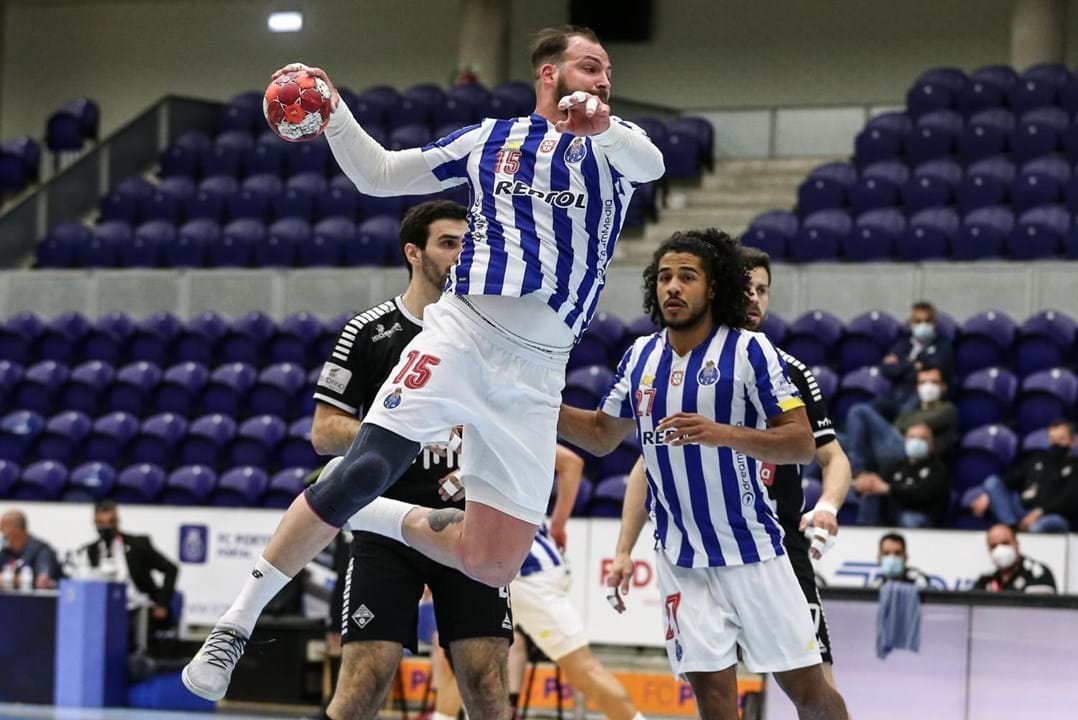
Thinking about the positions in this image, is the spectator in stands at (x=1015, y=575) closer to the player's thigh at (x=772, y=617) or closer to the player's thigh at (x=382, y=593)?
the player's thigh at (x=772, y=617)

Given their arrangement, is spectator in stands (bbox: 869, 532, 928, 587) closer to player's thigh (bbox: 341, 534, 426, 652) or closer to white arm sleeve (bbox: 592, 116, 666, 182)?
player's thigh (bbox: 341, 534, 426, 652)

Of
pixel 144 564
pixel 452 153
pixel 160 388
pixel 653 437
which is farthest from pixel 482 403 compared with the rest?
pixel 160 388

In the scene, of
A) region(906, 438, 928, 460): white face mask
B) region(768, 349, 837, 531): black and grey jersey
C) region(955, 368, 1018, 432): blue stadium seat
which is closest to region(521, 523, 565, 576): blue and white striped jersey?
region(768, 349, 837, 531): black and grey jersey

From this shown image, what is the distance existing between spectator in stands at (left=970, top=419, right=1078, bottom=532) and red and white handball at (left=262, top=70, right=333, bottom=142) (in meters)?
8.67

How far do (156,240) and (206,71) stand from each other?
5902 mm

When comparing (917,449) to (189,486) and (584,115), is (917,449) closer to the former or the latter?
(189,486)

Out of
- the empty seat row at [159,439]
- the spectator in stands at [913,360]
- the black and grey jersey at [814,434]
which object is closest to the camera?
the black and grey jersey at [814,434]

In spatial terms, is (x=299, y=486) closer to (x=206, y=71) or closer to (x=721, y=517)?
(x=721, y=517)

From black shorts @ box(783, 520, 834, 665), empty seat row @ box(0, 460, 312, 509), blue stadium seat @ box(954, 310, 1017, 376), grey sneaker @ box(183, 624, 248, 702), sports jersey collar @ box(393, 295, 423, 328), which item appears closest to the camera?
grey sneaker @ box(183, 624, 248, 702)

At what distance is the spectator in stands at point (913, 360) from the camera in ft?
46.4

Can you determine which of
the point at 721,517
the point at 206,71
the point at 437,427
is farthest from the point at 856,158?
the point at 437,427

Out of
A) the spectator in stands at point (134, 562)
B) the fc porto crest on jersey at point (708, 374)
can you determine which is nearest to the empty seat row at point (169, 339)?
the spectator in stands at point (134, 562)

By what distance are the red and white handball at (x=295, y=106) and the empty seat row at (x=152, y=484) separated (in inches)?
404

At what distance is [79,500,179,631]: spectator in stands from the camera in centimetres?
1391
